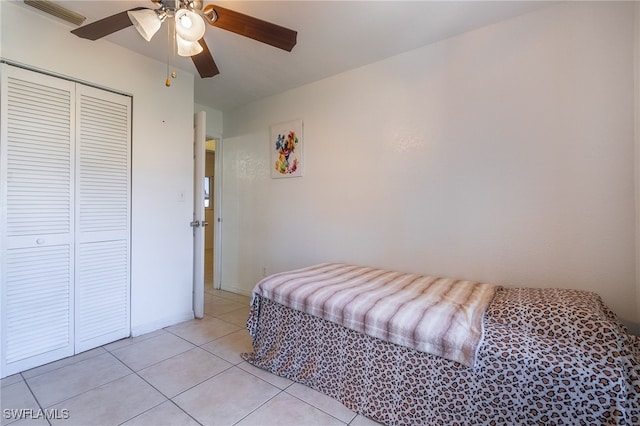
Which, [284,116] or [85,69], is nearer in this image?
[85,69]

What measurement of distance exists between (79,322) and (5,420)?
79 cm

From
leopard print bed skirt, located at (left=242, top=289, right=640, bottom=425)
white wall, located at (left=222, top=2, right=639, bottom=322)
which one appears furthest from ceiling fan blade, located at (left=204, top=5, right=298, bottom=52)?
leopard print bed skirt, located at (left=242, top=289, right=640, bottom=425)

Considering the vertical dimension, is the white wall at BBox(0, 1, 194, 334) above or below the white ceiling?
below

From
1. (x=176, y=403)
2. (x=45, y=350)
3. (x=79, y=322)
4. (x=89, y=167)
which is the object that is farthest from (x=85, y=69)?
(x=176, y=403)

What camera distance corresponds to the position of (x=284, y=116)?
129 inches

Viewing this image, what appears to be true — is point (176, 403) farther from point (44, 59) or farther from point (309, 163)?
point (44, 59)

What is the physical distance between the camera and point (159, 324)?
2.65m

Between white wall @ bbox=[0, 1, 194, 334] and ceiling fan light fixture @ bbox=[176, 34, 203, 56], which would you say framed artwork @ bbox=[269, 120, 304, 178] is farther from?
ceiling fan light fixture @ bbox=[176, 34, 203, 56]

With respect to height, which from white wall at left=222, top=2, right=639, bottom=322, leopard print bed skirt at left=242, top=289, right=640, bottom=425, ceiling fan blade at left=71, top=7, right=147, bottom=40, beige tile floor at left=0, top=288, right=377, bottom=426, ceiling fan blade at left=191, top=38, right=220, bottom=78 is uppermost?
ceiling fan blade at left=71, top=7, right=147, bottom=40

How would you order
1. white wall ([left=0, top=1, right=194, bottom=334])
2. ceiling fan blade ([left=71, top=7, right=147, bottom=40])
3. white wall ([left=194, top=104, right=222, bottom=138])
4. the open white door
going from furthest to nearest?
white wall ([left=194, top=104, right=222, bottom=138]) < the open white door < white wall ([left=0, top=1, right=194, bottom=334]) < ceiling fan blade ([left=71, top=7, right=147, bottom=40])

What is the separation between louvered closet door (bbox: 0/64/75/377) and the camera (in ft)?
6.14

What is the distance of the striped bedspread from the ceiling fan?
1.61 metres

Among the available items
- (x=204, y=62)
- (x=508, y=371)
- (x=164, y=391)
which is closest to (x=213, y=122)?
(x=204, y=62)

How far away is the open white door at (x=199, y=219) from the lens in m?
2.90
